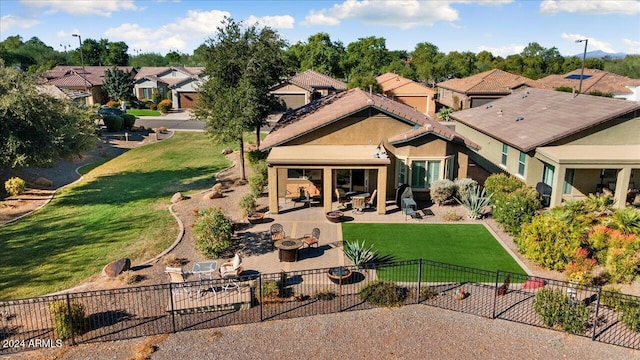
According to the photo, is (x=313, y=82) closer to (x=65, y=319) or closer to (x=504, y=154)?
(x=504, y=154)

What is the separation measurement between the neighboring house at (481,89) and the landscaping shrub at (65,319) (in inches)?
1999

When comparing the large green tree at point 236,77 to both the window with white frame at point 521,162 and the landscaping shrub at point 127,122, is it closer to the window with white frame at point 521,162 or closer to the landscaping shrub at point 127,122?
the window with white frame at point 521,162

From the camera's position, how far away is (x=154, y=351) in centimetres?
1233

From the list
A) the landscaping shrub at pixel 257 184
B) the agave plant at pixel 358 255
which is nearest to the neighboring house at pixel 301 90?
the landscaping shrub at pixel 257 184

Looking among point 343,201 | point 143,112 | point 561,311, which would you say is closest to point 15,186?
point 343,201

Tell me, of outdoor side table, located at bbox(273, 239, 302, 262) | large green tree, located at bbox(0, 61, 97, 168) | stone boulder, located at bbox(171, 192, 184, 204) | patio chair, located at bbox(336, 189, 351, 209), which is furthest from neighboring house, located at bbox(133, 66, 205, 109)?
outdoor side table, located at bbox(273, 239, 302, 262)

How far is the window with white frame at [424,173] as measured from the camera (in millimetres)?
23766

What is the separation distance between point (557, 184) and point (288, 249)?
1392 cm

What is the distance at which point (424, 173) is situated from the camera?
2394 centimetres

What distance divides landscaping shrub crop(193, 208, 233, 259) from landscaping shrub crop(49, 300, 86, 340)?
5469 mm

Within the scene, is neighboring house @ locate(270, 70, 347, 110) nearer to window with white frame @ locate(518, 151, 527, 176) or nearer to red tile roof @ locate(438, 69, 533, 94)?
red tile roof @ locate(438, 69, 533, 94)

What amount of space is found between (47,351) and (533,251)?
646 inches

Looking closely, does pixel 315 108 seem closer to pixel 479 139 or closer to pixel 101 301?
pixel 479 139

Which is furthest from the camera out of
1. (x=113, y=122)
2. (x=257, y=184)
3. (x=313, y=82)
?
(x=313, y=82)
